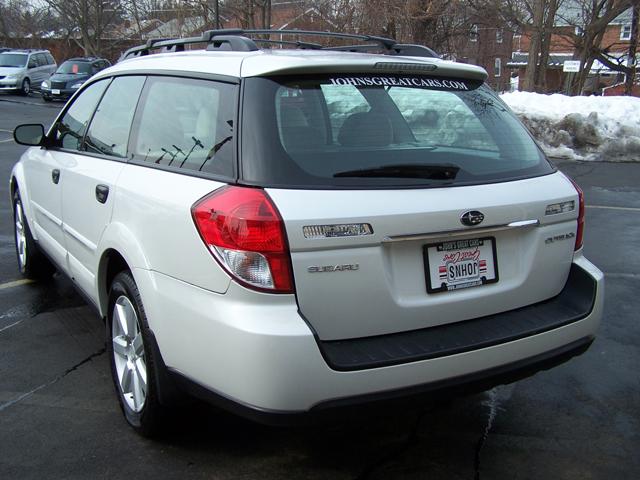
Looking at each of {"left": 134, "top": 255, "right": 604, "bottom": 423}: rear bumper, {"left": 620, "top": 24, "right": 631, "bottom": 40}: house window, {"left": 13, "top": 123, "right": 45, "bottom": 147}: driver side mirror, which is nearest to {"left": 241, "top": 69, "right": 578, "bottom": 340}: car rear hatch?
{"left": 134, "top": 255, "right": 604, "bottom": 423}: rear bumper

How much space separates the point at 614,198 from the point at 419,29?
49.4 ft

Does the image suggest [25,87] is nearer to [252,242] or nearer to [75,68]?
[75,68]

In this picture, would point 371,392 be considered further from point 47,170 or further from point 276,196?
point 47,170

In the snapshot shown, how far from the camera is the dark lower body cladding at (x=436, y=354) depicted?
249 centimetres

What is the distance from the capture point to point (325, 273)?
2490mm

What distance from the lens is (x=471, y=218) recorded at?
2.74 metres

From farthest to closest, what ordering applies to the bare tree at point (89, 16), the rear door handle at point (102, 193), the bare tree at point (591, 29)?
the bare tree at point (89, 16) → the bare tree at point (591, 29) → the rear door handle at point (102, 193)

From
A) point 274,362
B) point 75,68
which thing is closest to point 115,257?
point 274,362

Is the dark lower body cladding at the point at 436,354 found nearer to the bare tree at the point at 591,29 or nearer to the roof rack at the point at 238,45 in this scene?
the roof rack at the point at 238,45

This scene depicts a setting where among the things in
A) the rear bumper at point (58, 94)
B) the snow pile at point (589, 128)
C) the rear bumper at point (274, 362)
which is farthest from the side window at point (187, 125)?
the rear bumper at point (58, 94)

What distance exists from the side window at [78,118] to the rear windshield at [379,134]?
5.85 feet

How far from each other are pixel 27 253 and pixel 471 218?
4013 millimetres

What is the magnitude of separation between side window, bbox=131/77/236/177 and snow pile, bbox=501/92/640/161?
1220cm

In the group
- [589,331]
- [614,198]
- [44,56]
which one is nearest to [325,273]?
[589,331]
